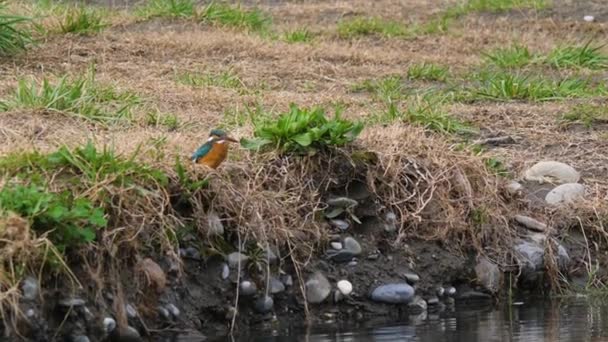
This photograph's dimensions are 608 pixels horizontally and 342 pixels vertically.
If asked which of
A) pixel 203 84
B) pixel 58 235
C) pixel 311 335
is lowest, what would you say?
pixel 311 335

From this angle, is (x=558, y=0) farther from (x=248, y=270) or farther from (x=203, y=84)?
(x=248, y=270)

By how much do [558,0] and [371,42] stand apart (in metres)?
2.66

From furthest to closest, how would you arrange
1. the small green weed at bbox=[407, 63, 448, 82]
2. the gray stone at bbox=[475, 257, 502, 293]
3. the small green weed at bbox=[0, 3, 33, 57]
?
the small green weed at bbox=[407, 63, 448, 82] < the small green weed at bbox=[0, 3, 33, 57] < the gray stone at bbox=[475, 257, 502, 293]

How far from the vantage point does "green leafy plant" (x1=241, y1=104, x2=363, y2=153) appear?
264 inches

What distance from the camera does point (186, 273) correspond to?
6.13 meters

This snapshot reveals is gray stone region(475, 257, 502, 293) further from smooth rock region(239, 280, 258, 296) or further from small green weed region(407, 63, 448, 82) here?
small green weed region(407, 63, 448, 82)

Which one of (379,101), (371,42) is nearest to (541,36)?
(371,42)

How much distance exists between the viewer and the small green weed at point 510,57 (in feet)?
34.9

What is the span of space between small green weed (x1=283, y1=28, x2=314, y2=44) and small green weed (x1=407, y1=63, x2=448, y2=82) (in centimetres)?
126

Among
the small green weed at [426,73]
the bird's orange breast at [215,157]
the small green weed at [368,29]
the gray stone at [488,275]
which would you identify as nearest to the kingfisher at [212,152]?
the bird's orange breast at [215,157]

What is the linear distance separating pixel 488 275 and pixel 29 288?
7.98ft

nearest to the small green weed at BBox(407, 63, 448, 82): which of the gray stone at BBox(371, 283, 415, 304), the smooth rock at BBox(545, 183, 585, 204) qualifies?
the smooth rock at BBox(545, 183, 585, 204)

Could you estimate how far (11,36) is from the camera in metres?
9.33

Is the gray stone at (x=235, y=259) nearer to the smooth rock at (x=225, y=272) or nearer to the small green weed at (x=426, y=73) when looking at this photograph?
the smooth rock at (x=225, y=272)
